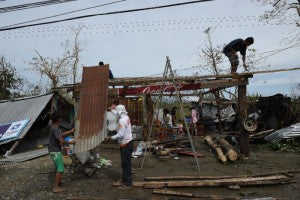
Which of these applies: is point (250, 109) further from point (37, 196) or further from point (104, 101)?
point (37, 196)

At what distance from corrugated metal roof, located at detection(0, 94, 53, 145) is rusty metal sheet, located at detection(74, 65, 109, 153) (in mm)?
4315

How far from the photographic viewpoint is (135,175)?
10258mm

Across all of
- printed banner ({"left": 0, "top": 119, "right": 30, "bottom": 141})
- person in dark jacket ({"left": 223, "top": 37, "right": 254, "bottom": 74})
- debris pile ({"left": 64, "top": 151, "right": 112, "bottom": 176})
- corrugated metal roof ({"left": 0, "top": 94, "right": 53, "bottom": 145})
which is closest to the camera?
debris pile ({"left": 64, "top": 151, "right": 112, "bottom": 176})

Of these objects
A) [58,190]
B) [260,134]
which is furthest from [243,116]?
[58,190]

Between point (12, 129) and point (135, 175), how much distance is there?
7.14 m

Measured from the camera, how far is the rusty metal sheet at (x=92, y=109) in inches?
390

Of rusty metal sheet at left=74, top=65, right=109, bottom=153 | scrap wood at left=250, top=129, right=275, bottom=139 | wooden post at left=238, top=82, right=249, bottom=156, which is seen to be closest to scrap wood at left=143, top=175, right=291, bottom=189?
rusty metal sheet at left=74, top=65, right=109, bottom=153

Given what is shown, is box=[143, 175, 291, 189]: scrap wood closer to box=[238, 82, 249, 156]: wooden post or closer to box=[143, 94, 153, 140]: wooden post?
box=[238, 82, 249, 156]: wooden post

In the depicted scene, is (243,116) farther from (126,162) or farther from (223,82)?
(126,162)

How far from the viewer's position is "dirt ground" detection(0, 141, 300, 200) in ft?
28.3

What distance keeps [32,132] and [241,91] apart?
9.08 m

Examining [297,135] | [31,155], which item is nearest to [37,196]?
[31,155]

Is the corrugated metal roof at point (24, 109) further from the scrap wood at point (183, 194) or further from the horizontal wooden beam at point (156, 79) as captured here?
the scrap wood at point (183, 194)

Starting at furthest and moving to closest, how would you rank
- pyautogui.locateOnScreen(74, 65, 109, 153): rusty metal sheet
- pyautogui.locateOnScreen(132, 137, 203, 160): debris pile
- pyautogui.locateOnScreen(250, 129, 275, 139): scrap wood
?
1. pyautogui.locateOnScreen(250, 129, 275, 139): scrap wood
2. pyautogui.locateOnScreen(132, 137, 203, 160): debris pile
3. pyautogui.locateOnScreen(74, 65, 109, 153): rusty metal sheet
